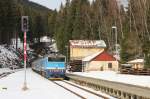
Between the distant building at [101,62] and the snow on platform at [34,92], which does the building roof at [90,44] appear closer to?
the distant building at [101,62]

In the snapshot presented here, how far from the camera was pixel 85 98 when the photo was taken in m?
25.5

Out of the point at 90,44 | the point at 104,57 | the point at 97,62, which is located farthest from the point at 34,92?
the point at 90,44

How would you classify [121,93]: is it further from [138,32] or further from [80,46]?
[80,46]

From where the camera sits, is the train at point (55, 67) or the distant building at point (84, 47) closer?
the train at point (55, 67)

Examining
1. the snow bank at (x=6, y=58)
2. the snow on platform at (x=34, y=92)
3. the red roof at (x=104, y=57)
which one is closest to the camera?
the snow on platform at (x=34, y=92)

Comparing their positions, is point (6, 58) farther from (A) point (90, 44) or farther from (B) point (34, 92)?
(B) point (34, 92)

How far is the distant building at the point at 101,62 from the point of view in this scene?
3423 inches

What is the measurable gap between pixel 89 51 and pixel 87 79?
6813cm

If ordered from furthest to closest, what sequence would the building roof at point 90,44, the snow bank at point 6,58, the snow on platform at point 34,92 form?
the snow bank at point 6,58 → the building roof at point 90,44 → the snow on platform at point 34,92

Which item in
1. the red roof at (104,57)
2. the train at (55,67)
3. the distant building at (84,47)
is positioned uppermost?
the distant building at (84,47)

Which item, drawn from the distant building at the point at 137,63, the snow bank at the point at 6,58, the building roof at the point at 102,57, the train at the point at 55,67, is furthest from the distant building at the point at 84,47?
the train at the point at 55,67

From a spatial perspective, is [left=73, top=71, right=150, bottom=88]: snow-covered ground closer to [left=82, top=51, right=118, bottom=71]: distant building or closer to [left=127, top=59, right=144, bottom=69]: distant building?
[left=127, top=59, right=144, bottom=69]: distant building

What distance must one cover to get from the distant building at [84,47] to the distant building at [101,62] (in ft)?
53.4

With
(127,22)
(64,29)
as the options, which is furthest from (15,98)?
(64,29)
